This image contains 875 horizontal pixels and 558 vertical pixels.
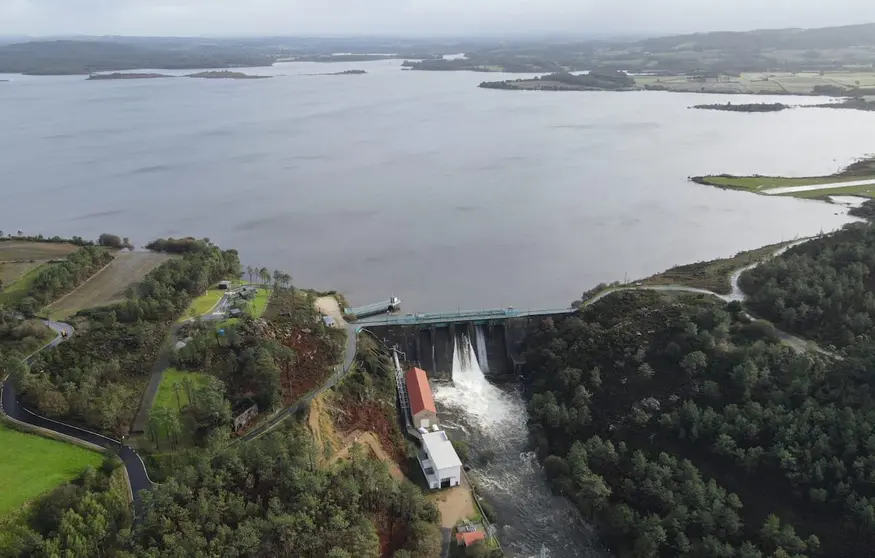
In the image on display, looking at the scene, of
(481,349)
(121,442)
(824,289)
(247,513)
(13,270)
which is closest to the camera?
(247,513)

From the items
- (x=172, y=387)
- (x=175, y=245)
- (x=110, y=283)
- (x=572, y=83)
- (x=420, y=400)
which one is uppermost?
(x=572, y=83)

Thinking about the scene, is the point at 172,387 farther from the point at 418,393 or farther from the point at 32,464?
the point at 418,393

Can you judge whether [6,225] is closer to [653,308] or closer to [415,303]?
[415,303]

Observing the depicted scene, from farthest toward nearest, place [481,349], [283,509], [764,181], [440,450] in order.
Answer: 1. [764,181]
2. [481,349]
3. [440,450]
4. [283,509]

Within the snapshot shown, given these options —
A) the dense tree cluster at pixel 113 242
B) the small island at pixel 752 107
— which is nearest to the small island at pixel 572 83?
the small island at pixel 752 107

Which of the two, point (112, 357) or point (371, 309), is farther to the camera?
point (371, 309)

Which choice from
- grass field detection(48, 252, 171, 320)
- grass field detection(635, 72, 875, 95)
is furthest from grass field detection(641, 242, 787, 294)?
grass field detection(635, 72, 875, 95)

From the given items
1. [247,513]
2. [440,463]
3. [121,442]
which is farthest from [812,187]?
[121,442]
